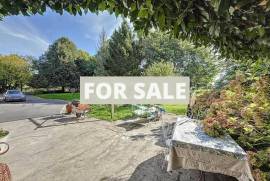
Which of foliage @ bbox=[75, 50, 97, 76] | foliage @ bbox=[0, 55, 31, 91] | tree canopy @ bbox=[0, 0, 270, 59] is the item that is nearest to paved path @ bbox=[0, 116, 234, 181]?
tree canopy @ bbox=[0, 0, 270, 59]

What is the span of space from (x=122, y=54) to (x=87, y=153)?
69.8 ft

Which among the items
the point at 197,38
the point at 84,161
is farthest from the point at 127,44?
the point at 197,38

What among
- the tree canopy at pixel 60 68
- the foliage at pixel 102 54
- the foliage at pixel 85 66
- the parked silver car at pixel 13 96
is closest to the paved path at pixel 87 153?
the parked silver car at pixel 13 96

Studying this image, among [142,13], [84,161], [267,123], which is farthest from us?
[84,161]

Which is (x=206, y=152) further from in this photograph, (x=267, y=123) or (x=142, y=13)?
(x=142, y=13)

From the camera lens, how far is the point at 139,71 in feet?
106

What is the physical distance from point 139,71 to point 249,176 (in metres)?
28.1

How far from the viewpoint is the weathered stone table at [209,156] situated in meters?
4.72

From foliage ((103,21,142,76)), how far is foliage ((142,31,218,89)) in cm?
680

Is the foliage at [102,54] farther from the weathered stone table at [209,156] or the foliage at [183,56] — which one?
the weathered stone table at [209,156]

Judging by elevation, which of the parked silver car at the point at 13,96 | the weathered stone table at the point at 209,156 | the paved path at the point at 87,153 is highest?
the parked silver car at the point at 13,96

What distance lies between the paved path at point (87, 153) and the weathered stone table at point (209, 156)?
2412mm

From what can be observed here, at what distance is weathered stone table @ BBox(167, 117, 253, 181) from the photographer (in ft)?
15.5

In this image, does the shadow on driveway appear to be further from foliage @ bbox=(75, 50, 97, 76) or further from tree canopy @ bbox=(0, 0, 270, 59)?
foliage @ bbox=(75, 50, 97, 76)
